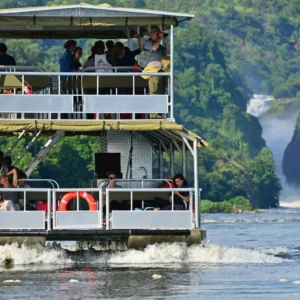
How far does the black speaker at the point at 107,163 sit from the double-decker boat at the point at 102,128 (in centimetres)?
2

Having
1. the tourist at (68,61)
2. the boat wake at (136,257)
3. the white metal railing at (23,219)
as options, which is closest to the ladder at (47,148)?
the tourist at (68,61)

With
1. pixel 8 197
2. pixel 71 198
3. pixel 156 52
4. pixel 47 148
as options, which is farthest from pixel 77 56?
pixel 8 197

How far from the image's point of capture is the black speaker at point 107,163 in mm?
35469

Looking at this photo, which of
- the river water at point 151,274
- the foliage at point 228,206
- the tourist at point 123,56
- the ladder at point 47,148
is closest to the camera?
the river water at point 151,274

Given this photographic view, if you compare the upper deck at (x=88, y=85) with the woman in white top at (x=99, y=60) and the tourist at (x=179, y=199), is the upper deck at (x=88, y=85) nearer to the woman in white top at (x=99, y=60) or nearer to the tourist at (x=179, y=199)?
the woman in white top at (x=99, y=60)

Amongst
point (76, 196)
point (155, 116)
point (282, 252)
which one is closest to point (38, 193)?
point (76, 196)

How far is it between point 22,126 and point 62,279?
4974mm

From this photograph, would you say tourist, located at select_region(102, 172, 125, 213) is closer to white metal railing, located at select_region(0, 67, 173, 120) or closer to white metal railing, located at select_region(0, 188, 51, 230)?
white metal railing, located at select_region(0, 67, 173, 120)

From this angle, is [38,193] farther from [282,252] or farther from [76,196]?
[282,252]

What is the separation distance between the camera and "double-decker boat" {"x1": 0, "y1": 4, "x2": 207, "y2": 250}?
1255 inches

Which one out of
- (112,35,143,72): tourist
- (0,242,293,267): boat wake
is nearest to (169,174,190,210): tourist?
(0,242,293,267): boat wake

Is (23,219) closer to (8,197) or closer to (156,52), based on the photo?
(8,197)

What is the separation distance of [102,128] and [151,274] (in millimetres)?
4285

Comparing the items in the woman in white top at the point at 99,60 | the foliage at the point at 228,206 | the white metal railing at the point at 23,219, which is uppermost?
the woman in white top at the point at 99,60
